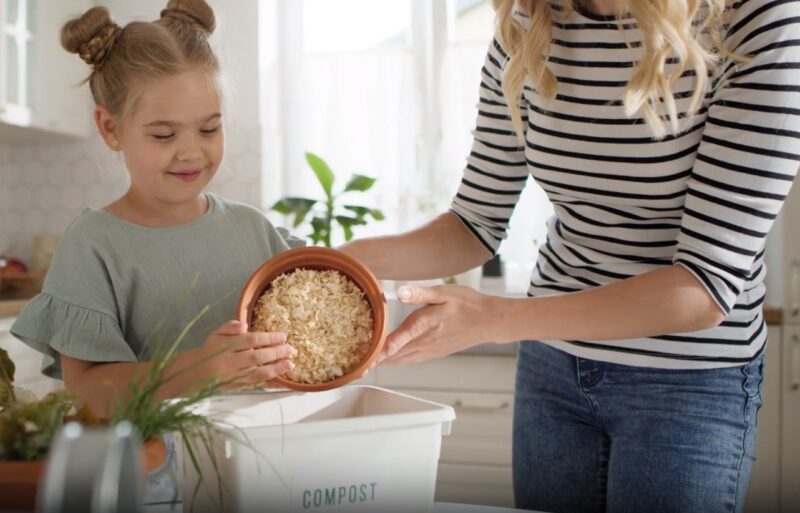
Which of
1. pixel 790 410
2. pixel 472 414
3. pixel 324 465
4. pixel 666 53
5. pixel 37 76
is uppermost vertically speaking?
pixel 37 76

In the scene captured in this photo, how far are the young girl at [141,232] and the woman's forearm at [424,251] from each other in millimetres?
216

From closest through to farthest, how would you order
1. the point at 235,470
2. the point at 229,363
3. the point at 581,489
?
the point at 235,470 → the point at 229,363 → the point at 581,489

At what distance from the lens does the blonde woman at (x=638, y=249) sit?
1056 mm

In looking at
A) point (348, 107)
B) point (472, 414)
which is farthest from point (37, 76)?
point (472, 414)

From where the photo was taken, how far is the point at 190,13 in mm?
1344

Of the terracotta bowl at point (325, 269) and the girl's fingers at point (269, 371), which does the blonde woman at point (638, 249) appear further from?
the girl's fingers at point (269, 371)

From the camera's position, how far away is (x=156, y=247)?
1270 mm

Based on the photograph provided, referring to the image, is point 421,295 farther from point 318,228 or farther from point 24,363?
point 24,363

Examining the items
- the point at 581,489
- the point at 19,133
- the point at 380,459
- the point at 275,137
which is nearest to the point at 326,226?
the point at 275,137

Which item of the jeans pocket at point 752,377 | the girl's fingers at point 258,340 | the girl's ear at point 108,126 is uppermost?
the girl's ear at point 108,126

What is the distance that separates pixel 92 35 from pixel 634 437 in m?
0.99

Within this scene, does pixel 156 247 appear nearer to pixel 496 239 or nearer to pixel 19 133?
pixel 496 239

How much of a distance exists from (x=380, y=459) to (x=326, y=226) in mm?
2479

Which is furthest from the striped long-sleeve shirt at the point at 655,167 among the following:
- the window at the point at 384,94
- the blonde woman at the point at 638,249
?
the window at the point at 384,94
